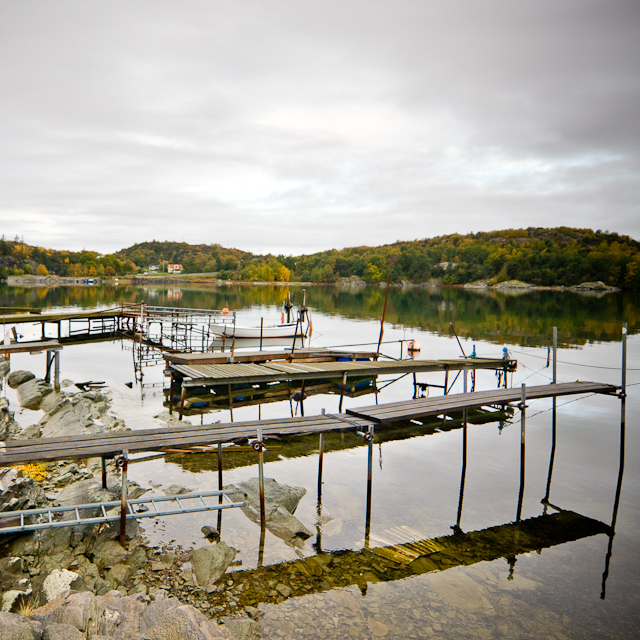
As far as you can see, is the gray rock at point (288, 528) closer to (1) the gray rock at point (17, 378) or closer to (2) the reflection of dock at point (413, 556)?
(2) the reflection of dock at point (413, 556)

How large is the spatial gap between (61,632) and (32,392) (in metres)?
18.2

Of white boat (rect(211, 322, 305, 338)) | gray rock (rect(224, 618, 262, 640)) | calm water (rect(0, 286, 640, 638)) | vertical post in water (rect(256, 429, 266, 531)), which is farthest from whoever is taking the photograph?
white boat (rect(211, 322, 305, 338))

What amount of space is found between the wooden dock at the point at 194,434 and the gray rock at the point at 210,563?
2.13m

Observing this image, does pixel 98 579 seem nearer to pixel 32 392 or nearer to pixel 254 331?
pixel 32 392

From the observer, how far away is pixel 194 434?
10.7 m

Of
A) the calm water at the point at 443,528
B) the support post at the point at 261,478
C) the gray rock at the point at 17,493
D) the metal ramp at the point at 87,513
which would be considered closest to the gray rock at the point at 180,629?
the calm water at the point at 443,528

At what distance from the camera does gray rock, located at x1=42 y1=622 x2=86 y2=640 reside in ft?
17.5

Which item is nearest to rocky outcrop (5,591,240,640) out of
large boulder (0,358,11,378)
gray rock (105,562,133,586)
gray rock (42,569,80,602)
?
gray rock (42,569,80,602)

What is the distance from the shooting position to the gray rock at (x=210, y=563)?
8.30m

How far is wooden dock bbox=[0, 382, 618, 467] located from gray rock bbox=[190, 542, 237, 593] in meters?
2.13

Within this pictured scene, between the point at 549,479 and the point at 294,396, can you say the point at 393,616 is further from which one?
the point at 294,396

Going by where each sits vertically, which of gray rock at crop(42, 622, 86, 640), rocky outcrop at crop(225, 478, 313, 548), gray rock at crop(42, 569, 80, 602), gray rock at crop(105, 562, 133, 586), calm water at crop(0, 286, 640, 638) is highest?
gray rock at crop(42, 622, 86, 640)

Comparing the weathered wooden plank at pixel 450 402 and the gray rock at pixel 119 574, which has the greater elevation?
the weathered wooden plank at pixel 450 402

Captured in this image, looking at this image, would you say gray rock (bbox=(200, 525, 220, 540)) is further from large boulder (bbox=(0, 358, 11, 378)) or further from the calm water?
large boulder (bbox=(0, 358, 11, 378))
